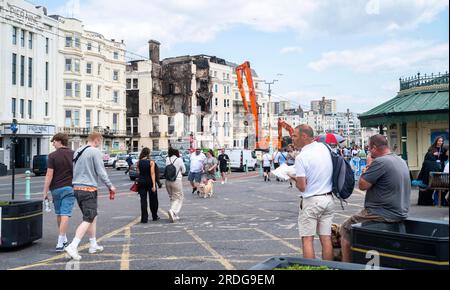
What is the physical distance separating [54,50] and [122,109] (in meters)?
14.6

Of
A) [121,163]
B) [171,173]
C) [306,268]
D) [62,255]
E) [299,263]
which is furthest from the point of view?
[121,163]

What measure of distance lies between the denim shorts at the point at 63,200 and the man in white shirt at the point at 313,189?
13.5ft

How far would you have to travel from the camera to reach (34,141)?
4622cm

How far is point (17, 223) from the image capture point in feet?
26.1

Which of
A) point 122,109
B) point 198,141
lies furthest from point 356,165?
point 198,141

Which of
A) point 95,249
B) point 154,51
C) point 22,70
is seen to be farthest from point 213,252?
point 154,51

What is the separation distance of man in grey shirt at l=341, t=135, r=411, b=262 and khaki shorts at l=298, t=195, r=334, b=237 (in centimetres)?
27

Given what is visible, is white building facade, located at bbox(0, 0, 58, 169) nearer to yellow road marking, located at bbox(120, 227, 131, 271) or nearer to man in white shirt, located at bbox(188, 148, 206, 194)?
A: man in white shirt, located at bbox(188, 148, 206, 194)

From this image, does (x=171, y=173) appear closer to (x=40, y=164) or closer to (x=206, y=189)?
(x=206, y=189)

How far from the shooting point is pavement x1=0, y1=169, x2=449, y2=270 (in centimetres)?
701

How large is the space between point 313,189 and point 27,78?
44875 millimetres

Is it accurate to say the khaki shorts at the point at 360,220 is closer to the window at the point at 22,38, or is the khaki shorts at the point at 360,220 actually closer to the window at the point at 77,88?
the window at the point at 22,38

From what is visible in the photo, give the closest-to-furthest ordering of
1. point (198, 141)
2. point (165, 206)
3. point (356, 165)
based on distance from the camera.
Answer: point (165, 206) < point (356, 165) < point (198, 141)
